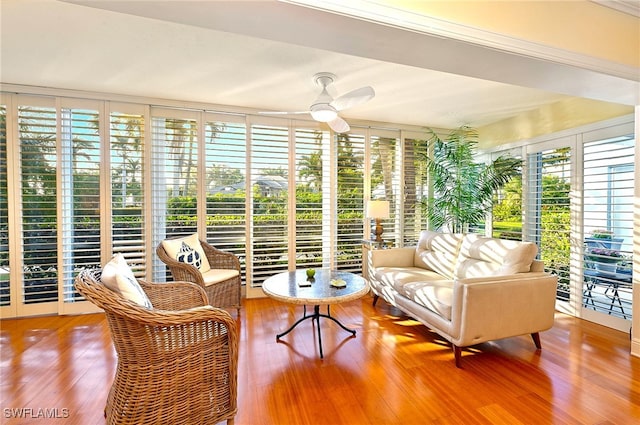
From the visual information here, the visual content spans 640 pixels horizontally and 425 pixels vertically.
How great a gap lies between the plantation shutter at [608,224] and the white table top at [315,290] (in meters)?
2.67

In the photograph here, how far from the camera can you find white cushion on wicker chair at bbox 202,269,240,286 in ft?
10.2

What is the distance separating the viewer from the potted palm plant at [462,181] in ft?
13.8

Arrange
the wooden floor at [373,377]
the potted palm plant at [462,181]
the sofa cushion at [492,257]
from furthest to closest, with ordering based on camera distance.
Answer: the potted palm plant at [462,181], the sofa cushion at [492,257], the wooden floor at [373,377]

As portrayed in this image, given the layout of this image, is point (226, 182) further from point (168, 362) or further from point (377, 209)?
point (168, 362)

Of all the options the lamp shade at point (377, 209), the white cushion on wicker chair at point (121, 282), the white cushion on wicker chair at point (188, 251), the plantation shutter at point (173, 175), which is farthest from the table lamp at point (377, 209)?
the white cushion on wicker chair at point (121, 282)

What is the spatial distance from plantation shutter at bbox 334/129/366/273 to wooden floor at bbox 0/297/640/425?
55.0 inches

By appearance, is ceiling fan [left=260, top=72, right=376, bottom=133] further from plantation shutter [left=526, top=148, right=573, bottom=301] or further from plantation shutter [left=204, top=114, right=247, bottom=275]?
plantation shutter [left=526, top=148, right=573, bottom=301]

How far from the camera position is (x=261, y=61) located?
2686 millimetres

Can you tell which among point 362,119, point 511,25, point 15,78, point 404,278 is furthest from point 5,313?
point 511,25

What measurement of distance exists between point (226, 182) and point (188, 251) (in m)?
1.13

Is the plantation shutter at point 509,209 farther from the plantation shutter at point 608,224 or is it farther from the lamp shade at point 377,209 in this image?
the lamp shade at point 377,209

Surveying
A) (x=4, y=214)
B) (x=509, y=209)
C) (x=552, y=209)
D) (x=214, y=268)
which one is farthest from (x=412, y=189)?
(x=4, y=214)

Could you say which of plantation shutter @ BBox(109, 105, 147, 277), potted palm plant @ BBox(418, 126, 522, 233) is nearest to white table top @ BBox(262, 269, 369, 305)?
plantation shutter @ BBox(109, 105, 147, 277)

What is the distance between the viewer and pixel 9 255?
10.8 feet
